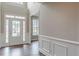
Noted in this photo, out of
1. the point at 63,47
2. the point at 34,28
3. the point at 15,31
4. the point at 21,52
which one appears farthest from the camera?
the point at 34,28

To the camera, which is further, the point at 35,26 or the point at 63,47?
the point at 35,26

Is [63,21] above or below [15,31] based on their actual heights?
above

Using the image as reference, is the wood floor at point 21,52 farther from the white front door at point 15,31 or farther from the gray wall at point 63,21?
the white front door at point 15,31

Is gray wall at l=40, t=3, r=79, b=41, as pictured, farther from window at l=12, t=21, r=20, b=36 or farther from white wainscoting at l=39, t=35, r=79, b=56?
window at l=12, t=21, r=20, b=36

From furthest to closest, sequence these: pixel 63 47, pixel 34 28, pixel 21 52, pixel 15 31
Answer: pixel 34 28
pixel 15 31
pixel 21 52
pixel 63 47

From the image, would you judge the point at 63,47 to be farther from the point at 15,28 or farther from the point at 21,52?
the point at 15,28

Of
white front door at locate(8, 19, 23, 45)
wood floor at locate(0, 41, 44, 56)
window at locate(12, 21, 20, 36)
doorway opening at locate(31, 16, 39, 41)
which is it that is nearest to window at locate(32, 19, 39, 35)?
Result: doorway opening at locate(31, 16, 39, 41)

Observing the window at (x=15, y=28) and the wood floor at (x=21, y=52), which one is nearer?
the wood floor at (x=21, y=52)

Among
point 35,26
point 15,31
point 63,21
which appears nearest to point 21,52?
point 15,31

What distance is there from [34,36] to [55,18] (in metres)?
4.98

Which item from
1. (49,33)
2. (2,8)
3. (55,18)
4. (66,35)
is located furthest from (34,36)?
(66,35)

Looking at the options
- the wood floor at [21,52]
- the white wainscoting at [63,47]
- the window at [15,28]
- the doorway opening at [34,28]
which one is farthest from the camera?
the doorway opening at [34,28]

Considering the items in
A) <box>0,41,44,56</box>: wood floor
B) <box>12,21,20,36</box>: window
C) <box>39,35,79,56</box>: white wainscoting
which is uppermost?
<box>12,21,20,36</box>: window

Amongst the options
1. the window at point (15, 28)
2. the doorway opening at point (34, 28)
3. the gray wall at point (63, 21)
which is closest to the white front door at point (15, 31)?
the window at point (15, 28)
